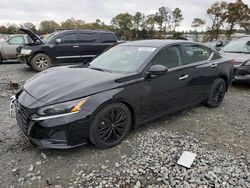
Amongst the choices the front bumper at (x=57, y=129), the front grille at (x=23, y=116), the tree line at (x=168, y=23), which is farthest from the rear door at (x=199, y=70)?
the tree line at (x=168, y=23)

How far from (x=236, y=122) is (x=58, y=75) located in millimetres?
3320

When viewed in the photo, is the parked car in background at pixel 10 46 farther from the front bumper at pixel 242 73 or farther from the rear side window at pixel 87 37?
the front bumper at pixel 242 73

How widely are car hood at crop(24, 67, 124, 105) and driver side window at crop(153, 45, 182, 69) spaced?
783mm

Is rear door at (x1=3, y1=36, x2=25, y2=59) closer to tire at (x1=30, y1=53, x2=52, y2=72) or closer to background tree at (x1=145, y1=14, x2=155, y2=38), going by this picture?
tire at (x1=30, y1=53, x2=52, y2=72)

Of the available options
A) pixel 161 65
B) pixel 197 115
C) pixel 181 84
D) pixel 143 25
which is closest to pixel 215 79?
pixel 197 115

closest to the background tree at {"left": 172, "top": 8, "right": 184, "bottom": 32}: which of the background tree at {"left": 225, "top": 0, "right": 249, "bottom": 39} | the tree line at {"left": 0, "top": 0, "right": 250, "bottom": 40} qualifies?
the tree line at {"left": 0, "top": 0, "right": 250, "bottom": 40}

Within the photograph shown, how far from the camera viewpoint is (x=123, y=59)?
148 inches

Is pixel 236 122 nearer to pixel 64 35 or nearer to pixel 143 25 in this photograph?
pixel 64 35

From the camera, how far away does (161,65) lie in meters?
3.49

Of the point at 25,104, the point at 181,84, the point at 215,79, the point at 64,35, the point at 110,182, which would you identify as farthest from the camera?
the point at 64,35

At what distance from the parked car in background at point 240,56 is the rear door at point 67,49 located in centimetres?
552

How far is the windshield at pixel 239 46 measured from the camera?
24.1 feet

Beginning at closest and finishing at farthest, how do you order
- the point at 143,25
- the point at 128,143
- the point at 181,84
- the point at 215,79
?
the point at 128,143 → the point at 181,84 → the point at 215,79 → the point at 143,25

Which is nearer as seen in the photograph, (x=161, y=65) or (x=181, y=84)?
(x=161, y=65)
